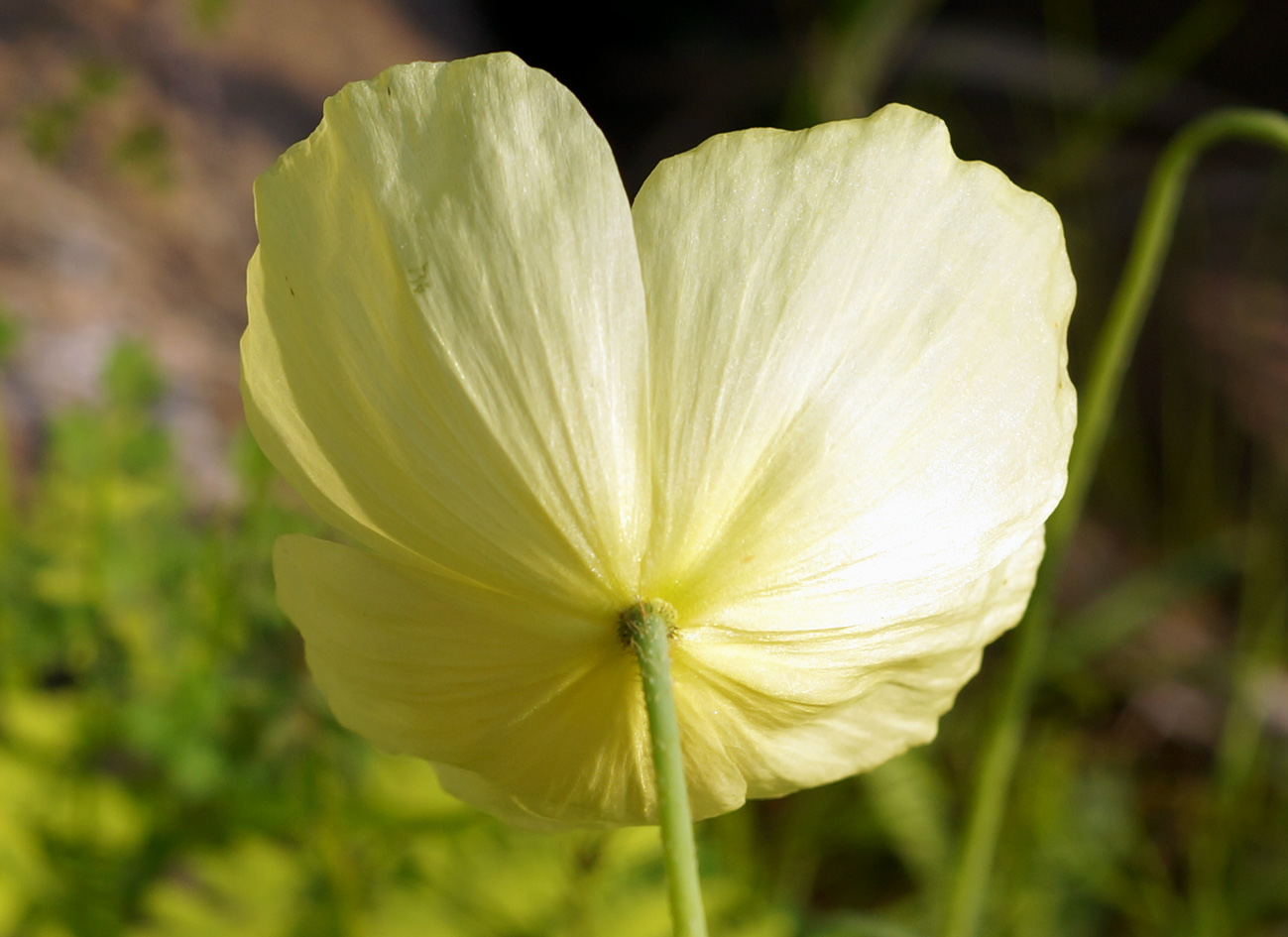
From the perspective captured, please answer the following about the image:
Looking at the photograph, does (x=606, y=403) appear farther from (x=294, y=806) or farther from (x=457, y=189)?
(x=294, y=806)

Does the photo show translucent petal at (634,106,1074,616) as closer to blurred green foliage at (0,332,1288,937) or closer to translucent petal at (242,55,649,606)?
translucent petal at (242,55,649,606)

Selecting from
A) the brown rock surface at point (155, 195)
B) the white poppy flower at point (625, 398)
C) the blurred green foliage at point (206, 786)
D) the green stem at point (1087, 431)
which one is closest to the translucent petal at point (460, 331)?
the white poppy flower at point (625, 398)

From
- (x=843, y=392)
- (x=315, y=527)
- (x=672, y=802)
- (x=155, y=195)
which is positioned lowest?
(x=672, y=802)

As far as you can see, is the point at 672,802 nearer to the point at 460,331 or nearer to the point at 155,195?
the point at 460,331

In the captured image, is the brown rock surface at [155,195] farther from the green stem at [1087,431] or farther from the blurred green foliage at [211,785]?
the green stem at [1087,431]

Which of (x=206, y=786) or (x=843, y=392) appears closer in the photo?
(x=843, y=392)

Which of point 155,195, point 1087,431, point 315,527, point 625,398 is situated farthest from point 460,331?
point 155,195
